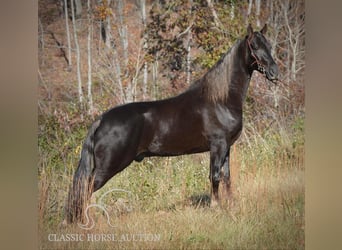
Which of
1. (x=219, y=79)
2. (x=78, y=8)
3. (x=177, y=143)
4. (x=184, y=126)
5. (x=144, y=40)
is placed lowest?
(x=177, y=143)

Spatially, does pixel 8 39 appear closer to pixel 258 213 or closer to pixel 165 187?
pixel 165 187

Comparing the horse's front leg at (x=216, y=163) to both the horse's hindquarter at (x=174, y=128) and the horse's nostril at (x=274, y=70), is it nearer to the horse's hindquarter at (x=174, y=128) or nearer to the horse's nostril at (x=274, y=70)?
the horse's hindquarter at (x=174, y=128)

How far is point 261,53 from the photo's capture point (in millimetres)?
3953

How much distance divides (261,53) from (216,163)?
2.55ft

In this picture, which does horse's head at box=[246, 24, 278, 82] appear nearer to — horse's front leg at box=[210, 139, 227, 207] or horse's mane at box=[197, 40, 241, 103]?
horse's mane at box=[197, 40, 241, 103]

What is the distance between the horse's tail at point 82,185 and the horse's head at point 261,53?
1149 millimetres

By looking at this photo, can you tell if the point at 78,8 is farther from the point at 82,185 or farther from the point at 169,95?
the point at 82,185

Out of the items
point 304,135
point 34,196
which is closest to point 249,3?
point 304,135

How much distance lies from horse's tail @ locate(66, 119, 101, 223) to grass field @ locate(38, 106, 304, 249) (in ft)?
0.15

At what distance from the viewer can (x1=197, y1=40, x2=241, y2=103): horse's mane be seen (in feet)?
13.0

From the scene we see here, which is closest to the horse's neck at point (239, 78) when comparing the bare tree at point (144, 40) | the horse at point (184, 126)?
the horse at point (184, 126)

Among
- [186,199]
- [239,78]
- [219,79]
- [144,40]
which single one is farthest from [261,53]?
[186,199]

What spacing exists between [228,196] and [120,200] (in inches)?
28.0

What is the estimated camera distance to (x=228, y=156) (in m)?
3.99
